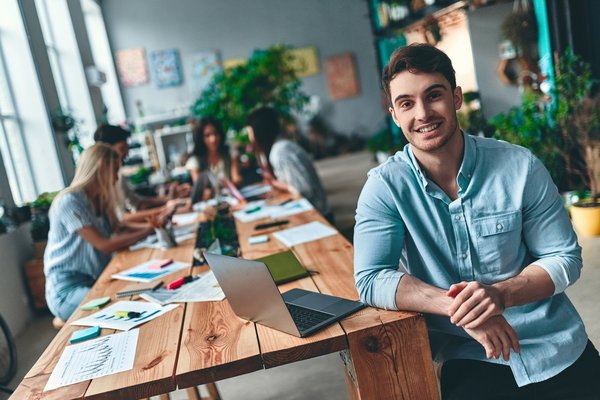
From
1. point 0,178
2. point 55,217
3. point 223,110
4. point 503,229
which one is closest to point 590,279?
point 503,229

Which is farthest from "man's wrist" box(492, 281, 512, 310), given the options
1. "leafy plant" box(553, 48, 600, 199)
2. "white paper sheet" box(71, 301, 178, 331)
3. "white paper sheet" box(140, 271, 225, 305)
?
"leafy plant" box(553, 48, 600, 199)

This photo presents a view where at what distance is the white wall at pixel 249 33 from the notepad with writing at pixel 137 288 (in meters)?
10.3

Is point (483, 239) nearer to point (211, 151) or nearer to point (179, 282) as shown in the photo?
point (179, 282)

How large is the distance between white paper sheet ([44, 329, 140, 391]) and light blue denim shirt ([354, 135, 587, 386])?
673 millimetres

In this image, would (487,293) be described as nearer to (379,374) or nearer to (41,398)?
(379,374)

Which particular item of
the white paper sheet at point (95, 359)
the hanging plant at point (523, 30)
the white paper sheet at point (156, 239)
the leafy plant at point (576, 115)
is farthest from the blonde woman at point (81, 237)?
the hanging plant at point (523, 30)

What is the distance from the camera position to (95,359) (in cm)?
156

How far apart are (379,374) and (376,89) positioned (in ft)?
39.9

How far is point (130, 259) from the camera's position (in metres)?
2.81

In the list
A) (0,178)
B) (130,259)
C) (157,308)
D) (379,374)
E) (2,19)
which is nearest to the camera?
(379,374)

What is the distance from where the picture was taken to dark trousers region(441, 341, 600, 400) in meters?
1.41

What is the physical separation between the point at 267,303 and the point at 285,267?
2.08ft

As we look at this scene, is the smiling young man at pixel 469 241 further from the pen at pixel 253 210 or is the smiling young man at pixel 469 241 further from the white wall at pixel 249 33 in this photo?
the white wall at pixel 249 33

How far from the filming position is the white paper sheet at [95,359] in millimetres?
1461
